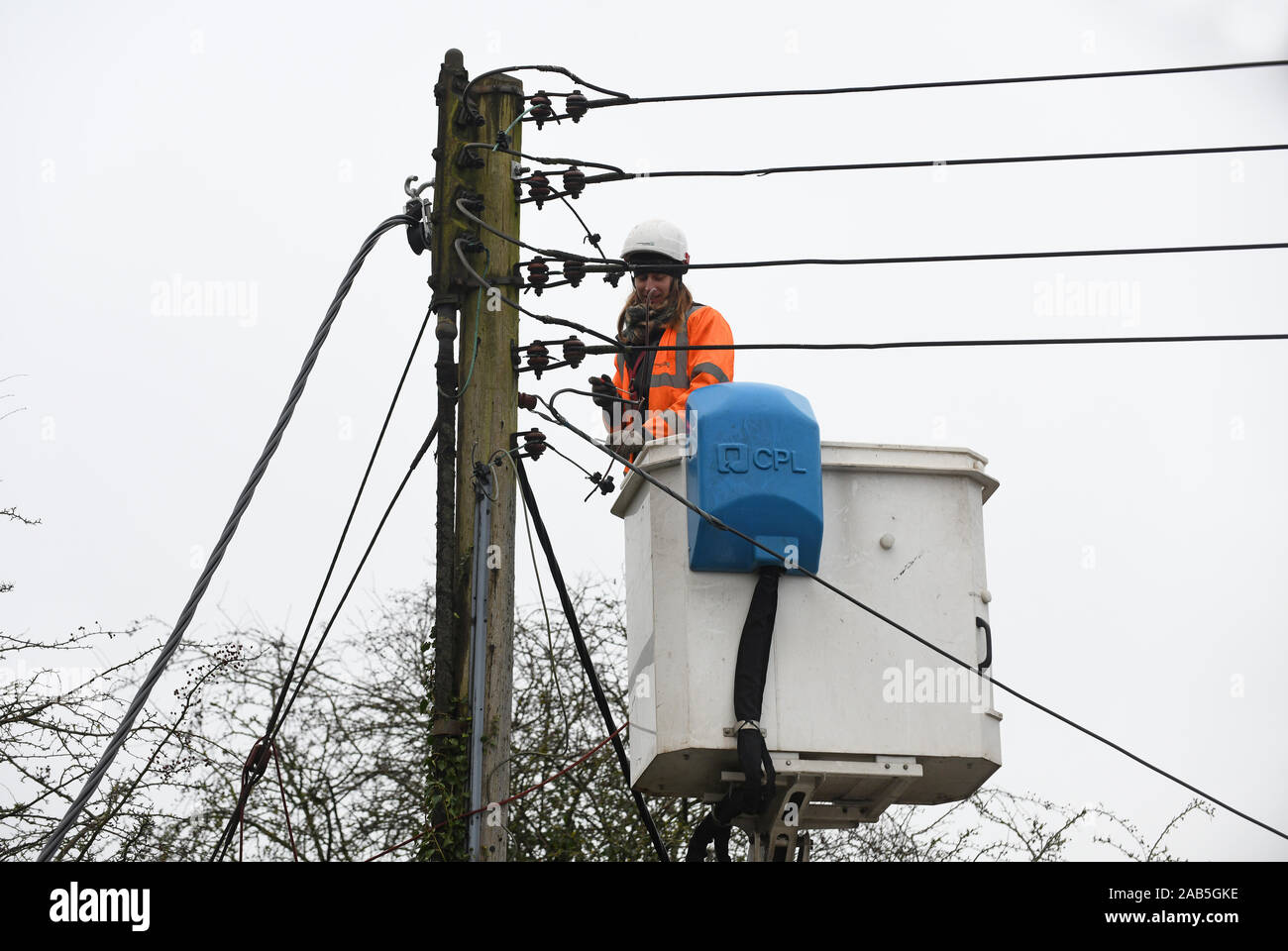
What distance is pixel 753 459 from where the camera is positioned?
7.72 meters

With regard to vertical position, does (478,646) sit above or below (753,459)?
below

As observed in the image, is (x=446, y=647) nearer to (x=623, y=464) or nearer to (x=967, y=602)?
(x=623, y=464)

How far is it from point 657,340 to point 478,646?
192cm

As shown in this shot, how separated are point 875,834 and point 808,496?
8.04 m

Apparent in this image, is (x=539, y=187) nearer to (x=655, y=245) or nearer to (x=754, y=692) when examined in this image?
(x=655, y=245)

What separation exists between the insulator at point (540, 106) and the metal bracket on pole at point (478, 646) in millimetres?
1690

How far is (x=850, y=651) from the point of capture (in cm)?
774

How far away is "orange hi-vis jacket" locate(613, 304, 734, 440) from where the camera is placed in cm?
856

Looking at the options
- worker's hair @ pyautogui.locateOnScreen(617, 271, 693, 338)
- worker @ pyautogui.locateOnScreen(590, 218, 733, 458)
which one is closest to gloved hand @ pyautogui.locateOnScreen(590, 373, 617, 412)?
worker @ pyautogui.locateOnScreen(590, 218, 733, 458)

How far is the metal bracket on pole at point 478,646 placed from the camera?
7512 millimetres

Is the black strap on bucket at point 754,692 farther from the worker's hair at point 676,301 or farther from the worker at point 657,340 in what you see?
the worker's hair at point 676,301

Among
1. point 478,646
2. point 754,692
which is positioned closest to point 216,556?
point 478,646

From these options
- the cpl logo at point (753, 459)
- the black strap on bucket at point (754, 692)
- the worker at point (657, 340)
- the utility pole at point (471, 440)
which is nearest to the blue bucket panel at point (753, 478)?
the cpl logo at point (753, 459)
